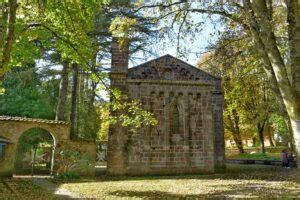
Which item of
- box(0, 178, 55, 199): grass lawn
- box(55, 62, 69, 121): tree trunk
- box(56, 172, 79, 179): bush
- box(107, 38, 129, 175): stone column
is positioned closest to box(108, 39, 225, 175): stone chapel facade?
box(107, 38, 129, 175): stone column

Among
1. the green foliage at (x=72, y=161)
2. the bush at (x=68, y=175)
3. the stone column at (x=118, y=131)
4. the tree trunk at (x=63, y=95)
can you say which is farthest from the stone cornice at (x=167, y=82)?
the bush at (x=68, y=175)

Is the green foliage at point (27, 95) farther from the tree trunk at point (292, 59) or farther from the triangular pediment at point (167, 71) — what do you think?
the tree trunk at point (292, 59)

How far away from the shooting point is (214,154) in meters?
19.3

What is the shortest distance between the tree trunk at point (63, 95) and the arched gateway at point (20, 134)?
4069 mm

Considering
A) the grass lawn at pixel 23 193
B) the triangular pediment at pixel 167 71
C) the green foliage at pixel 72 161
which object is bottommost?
the grass lawn at pixel 23 193

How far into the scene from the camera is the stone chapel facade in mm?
17188

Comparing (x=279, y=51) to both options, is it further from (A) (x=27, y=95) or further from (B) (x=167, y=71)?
(A) (x=27, y=95)

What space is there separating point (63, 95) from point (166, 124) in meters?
7.49

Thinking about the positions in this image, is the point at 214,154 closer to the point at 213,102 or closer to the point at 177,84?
the point at 213,102

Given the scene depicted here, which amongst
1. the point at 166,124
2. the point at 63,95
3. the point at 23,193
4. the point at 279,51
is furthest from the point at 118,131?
the point at 279,51

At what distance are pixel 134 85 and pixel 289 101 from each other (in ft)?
40.6

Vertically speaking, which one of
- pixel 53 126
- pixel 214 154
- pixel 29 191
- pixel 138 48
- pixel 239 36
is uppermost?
pixel 138 48

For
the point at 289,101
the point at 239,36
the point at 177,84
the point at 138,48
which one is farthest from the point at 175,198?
the point at 138,48

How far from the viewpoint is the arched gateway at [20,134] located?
1455 centimetres
